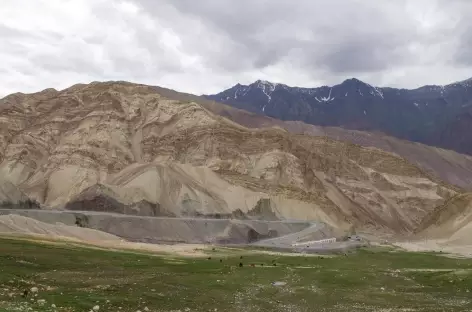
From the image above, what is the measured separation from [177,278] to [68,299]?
50.7 feet

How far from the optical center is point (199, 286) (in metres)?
39.8

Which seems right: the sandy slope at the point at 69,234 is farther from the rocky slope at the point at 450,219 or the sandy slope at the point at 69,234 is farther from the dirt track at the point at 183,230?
the rocky slope at the point at 450,219

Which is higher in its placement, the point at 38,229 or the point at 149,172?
the point at 149,172

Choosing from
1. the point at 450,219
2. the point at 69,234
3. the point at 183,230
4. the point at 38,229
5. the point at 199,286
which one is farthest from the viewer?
the point at 450,219

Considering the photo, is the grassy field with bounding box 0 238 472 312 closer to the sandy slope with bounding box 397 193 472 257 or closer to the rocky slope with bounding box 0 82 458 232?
the rocky slope with bounding box 0 82 458 232

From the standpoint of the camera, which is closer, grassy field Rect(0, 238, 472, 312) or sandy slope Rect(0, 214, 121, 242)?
grassy field Rect(0, 238, 472, 312)

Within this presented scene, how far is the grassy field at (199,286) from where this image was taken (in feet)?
99.7

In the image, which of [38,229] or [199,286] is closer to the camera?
[199,286]

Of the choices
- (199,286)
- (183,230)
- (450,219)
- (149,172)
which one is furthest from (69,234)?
(450,219)

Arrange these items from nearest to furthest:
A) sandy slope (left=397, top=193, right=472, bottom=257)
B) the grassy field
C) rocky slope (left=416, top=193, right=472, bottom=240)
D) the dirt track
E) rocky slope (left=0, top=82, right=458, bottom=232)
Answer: the grassy field, the dirt track, sandy slope (left=397, top=193, right=472, bottom=257), rocky slope (left=0, top=82, right=458, bottom=232), rocky slope (left=416, top=193, right=472, bottom=240)

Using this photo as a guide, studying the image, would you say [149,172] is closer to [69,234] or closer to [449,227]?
[69,234]

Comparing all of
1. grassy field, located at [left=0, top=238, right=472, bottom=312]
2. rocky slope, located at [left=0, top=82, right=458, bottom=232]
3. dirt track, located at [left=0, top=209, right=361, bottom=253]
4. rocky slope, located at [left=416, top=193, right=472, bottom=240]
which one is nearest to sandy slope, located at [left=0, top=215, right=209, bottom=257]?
dirt track, located at [left=0, top=209, right=361, bottom=253]

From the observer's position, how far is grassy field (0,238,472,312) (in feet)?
99.7

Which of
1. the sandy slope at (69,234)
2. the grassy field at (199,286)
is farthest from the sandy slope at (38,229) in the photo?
the grassy field at (199,286)
